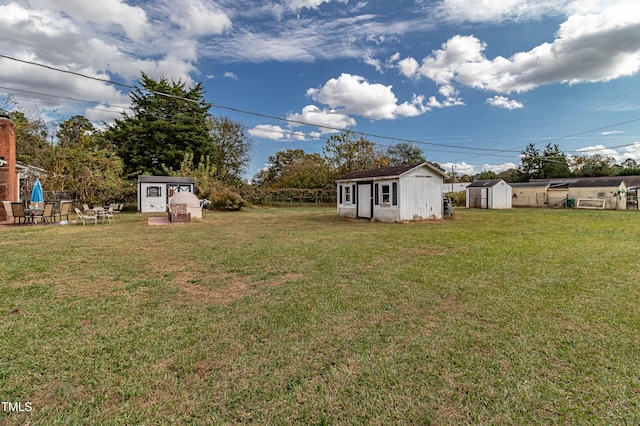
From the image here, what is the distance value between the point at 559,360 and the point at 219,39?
16.0 metres

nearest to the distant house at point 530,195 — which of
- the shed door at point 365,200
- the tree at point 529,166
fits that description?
the tree at point 529,166

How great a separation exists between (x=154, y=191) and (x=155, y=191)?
66mm

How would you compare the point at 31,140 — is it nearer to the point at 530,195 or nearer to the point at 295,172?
the point at 295,172

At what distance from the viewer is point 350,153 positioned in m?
32.8

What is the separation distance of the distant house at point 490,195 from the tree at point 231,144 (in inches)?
985

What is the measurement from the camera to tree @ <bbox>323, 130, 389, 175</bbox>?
3266cm

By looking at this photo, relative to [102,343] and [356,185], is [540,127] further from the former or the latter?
[102,343]

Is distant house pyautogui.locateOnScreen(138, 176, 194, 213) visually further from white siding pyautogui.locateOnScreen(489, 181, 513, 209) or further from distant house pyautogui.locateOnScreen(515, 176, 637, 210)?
distant house pyautogui.locateOnScreen(515, 176, 637, 210)

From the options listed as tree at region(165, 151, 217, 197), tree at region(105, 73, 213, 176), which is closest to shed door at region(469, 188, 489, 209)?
tree at region(165, 151, 217, 197)

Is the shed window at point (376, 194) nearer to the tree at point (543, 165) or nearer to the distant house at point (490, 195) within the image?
the distant house at point (490, 195)

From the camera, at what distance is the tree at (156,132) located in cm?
2984

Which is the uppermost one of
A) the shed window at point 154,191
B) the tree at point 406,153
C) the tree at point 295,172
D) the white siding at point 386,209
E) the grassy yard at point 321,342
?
the tree at point 406,153

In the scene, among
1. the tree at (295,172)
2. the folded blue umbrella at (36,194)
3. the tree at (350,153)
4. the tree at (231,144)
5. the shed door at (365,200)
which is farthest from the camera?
the tree at (231,144)

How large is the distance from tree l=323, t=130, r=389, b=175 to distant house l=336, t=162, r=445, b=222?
1603 centimetres
